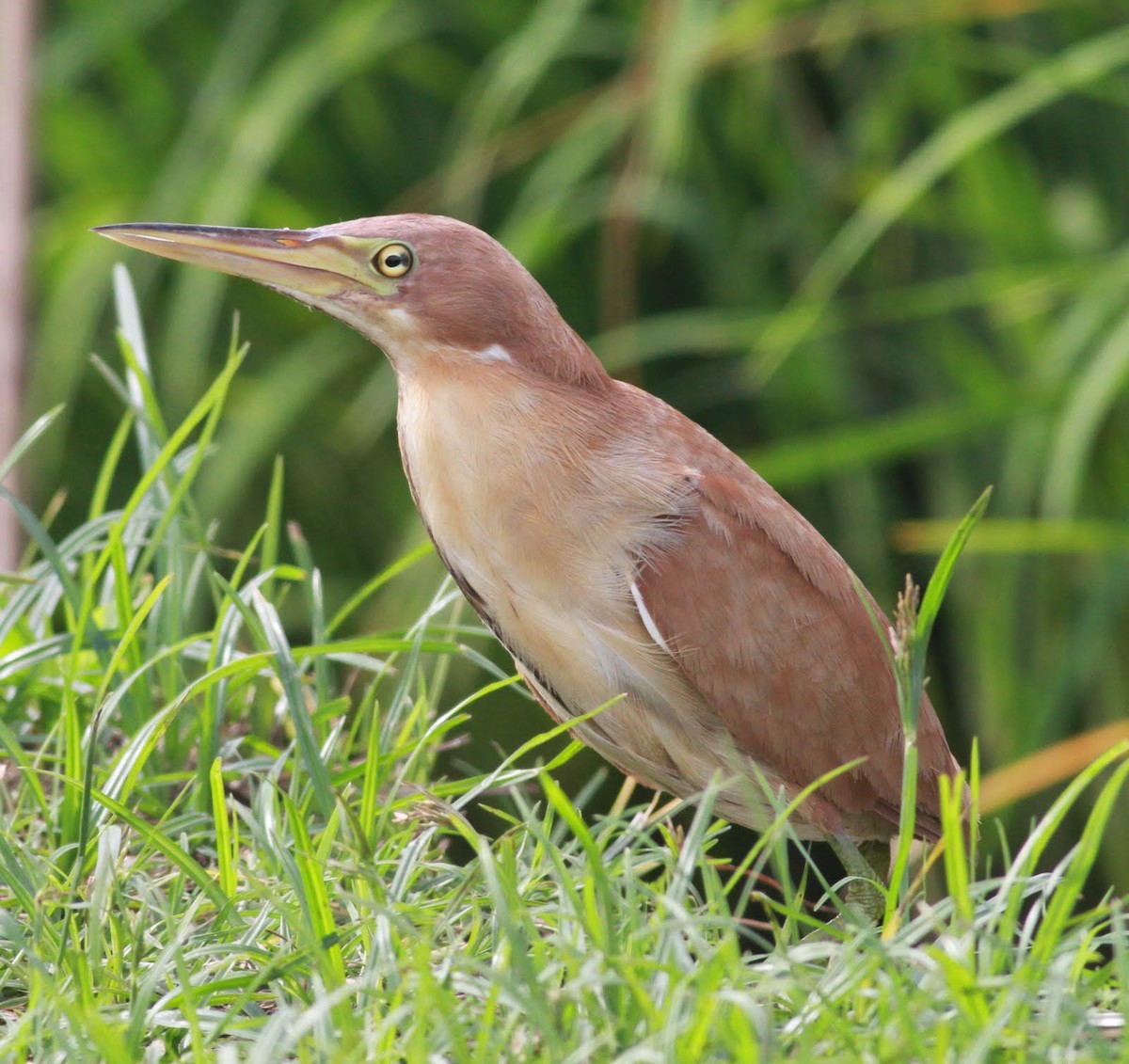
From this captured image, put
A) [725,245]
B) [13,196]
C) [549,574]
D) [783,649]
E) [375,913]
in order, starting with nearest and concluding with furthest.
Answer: [375,913]
[549,574]
[783,649]
[13,196]
[725,245]

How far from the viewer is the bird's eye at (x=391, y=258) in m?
2.63

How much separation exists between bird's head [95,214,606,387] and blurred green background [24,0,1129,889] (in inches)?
74.1

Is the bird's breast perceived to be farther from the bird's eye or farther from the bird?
the bird's eye

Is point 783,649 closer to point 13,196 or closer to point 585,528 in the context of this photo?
point 585,528

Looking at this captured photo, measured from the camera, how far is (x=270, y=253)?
104 inches

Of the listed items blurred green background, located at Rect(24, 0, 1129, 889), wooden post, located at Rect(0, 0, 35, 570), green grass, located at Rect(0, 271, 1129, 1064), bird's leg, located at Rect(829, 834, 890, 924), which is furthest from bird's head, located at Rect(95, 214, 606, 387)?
blurred green background, located at Rect(24, 0, 1129, 889)

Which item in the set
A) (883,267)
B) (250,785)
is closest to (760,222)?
(883,267)

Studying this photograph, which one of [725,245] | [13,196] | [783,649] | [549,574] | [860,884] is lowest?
[860,884]

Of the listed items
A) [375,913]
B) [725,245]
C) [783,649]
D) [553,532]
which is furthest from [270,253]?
[725,245]

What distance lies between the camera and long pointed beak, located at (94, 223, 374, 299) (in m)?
2.63

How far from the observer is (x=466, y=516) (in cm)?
259

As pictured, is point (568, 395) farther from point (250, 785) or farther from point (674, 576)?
point (250, 785)

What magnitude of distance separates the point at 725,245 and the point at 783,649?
2.91 metres

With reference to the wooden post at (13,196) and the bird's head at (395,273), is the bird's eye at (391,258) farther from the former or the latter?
the wooden post at (13,196)
